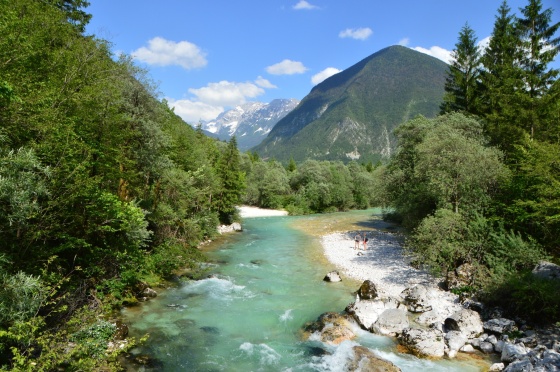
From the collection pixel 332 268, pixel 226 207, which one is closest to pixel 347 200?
pixel 226 207

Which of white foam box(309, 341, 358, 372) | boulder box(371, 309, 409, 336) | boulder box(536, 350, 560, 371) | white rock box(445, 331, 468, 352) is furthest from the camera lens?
boulder box(371, 309, 409, 336)

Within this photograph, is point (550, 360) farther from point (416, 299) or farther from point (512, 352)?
point (416, 299)

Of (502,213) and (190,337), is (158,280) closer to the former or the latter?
(190,337)

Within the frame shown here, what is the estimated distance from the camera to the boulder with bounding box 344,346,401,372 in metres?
11.5

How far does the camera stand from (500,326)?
46.1 feet

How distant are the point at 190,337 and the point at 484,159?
72.5 feet

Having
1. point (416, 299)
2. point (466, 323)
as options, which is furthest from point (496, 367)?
point (416, 299)

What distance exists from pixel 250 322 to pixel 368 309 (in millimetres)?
5987

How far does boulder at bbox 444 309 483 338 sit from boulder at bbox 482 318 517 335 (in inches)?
11.8

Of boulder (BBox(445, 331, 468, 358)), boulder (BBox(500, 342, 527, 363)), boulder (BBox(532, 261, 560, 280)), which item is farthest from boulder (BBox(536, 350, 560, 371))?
boulder (BBox(532, 261, 560, 280))

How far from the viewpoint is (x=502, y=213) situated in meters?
20.7

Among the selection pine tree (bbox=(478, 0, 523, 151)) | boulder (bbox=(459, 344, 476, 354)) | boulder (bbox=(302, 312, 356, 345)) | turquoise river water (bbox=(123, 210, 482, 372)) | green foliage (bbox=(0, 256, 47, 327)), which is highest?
pine tree (bbox=(478, 0, 523, 151))

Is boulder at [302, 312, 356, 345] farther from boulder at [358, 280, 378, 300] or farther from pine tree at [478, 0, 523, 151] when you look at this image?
pine tree at [478, 0, 523, 151]

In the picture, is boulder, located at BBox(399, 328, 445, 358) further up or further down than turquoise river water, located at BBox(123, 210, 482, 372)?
further up
